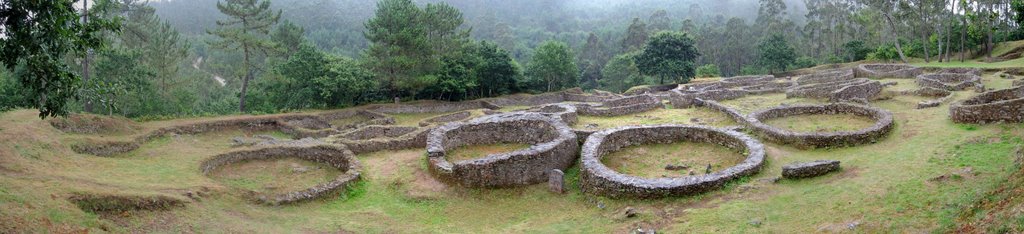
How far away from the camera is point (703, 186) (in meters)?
14.0

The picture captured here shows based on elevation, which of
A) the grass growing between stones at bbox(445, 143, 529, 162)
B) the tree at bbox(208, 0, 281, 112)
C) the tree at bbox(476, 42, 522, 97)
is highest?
the tree at bbox(208, 0, 281, 112)

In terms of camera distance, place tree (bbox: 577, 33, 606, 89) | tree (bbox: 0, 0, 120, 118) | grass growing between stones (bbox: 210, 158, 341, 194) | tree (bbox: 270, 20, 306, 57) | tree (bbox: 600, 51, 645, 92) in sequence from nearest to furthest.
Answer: tree (bbox: 0, 0, 120, 118)
grass growing between stones (bbox: 210, 158, 341, 194)
tree (bbox: 270, 20, 306, 57)
tree (bbox: 600, 51, 645, 92)
tree (bbox: 577, 33, 606, 89)

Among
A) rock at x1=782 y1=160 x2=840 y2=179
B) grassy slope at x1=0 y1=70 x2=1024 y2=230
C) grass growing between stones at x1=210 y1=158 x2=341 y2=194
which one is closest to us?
grassy slope at x1=0 y1=70 x2=1024 y2=230

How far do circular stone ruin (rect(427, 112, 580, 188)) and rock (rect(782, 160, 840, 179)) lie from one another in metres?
6.93

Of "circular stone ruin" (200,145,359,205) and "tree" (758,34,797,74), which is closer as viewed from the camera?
"circular stone ruin" (200,145,359,205)

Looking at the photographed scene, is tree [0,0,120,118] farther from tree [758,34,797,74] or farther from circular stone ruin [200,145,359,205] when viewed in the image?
tree [758,34,797,74]

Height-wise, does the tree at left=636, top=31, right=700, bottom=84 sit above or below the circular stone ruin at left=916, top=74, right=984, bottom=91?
above

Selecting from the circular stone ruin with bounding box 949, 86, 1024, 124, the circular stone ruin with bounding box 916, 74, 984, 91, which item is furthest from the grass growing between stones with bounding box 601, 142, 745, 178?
the circular stone ruin with bounding box 916, 74, 984, 91

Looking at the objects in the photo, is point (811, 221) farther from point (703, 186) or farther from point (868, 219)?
point (703, 186)

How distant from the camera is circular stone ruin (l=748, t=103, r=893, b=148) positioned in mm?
16797

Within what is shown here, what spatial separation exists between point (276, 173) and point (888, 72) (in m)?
38.2

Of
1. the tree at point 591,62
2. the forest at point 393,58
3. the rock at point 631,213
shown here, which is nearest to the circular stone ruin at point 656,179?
the rock at point 631,213

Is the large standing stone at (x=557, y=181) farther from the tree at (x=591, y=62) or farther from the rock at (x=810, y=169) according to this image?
the tree at (x=591, y=62)

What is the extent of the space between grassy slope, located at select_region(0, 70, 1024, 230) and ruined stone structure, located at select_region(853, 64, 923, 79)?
62.0 feet
